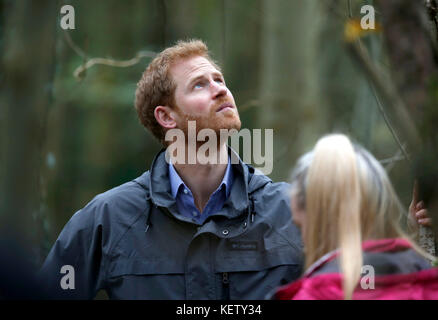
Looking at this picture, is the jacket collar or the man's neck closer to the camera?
the jacket collar

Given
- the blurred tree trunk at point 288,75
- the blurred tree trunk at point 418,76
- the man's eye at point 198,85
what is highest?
the blurred tree trunk at point 288,75

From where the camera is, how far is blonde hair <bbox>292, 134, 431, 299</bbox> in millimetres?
2424

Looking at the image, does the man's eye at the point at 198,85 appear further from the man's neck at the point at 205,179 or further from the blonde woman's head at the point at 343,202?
the blonde woman's head at the point at 343,202

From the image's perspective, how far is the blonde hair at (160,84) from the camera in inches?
153

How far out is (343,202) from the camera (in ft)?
7.98

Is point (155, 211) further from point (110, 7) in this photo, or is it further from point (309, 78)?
point (110, 7)

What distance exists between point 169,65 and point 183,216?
0.91 metres

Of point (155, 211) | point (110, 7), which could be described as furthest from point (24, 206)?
point (110, 7)

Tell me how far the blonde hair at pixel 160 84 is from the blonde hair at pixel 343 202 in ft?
4.96

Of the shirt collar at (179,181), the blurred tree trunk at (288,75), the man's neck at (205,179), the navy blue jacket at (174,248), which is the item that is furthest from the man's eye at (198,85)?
the blurred tree trunk at (288,75)

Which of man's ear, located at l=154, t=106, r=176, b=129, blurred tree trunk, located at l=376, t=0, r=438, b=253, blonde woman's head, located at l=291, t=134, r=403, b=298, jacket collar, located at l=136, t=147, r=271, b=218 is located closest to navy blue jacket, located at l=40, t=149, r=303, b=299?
jacket collar, located at l=136, t=147, r=271, b=218

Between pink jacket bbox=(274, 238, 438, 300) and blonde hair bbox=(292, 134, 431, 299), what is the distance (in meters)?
0.06

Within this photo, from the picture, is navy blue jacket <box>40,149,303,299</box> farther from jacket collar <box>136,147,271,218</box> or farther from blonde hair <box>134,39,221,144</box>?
blonde hair <box>134,39,221,144</box>

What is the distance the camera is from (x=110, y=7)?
10727mm
